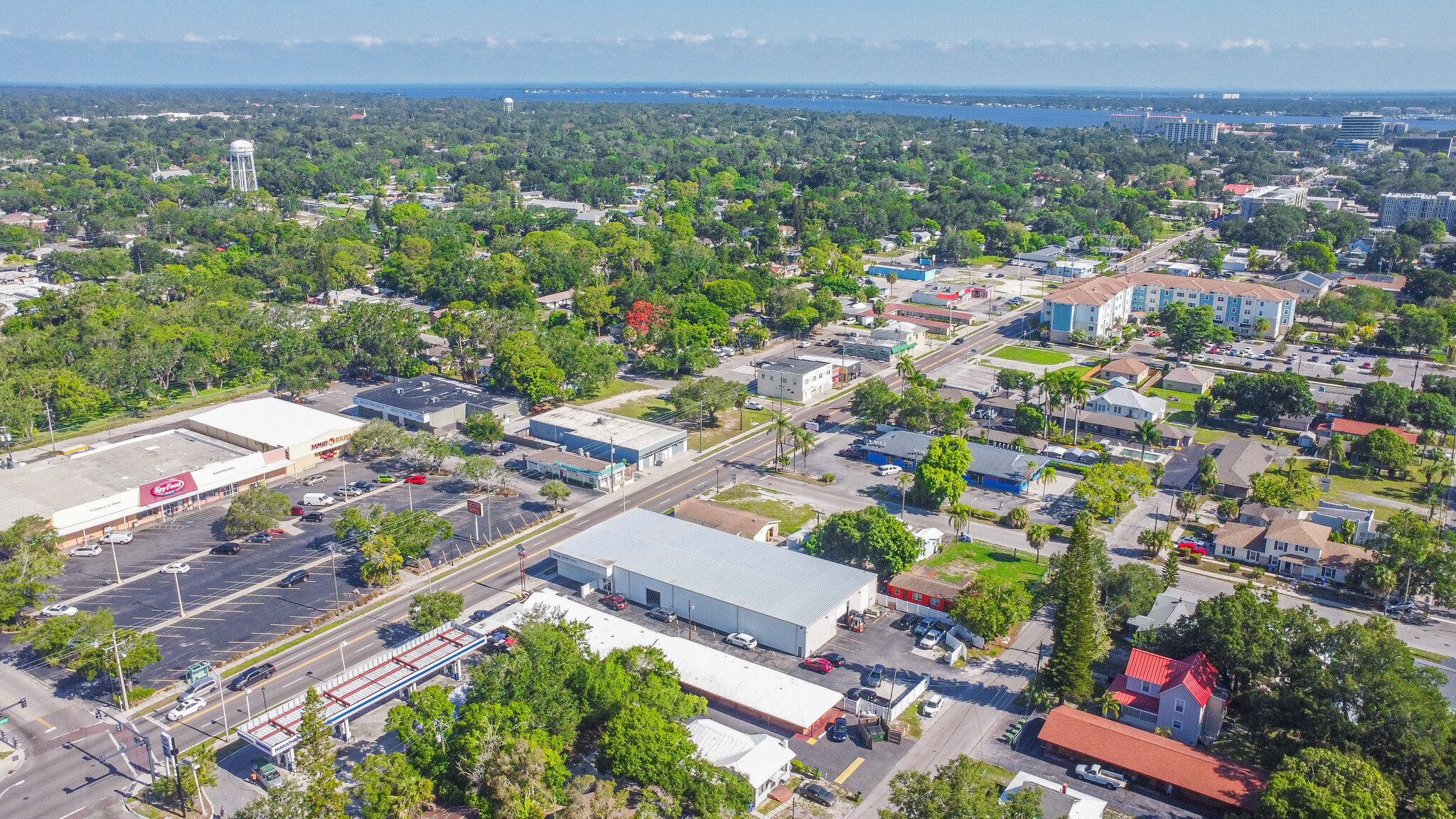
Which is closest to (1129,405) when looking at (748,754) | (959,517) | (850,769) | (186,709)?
(959,517)

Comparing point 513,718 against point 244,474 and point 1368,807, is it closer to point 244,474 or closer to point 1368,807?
point 1368,807

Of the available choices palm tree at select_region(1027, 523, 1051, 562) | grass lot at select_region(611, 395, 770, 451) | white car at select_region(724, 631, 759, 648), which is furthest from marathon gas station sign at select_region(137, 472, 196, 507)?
palm tree at select_region(1027, 523, 1051, 562)

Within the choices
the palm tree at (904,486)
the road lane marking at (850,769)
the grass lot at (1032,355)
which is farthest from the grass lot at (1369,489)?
the road lane marking at (850,769)

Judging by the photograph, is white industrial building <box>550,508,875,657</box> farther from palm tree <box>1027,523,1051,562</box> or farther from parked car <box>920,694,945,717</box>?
palm tree <box>1027,523,1051,562</box>

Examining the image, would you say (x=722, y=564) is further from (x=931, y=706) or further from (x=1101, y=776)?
(x=1101, y=776)

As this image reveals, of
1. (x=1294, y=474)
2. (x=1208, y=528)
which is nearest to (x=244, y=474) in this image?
(x=1208, y=528)
